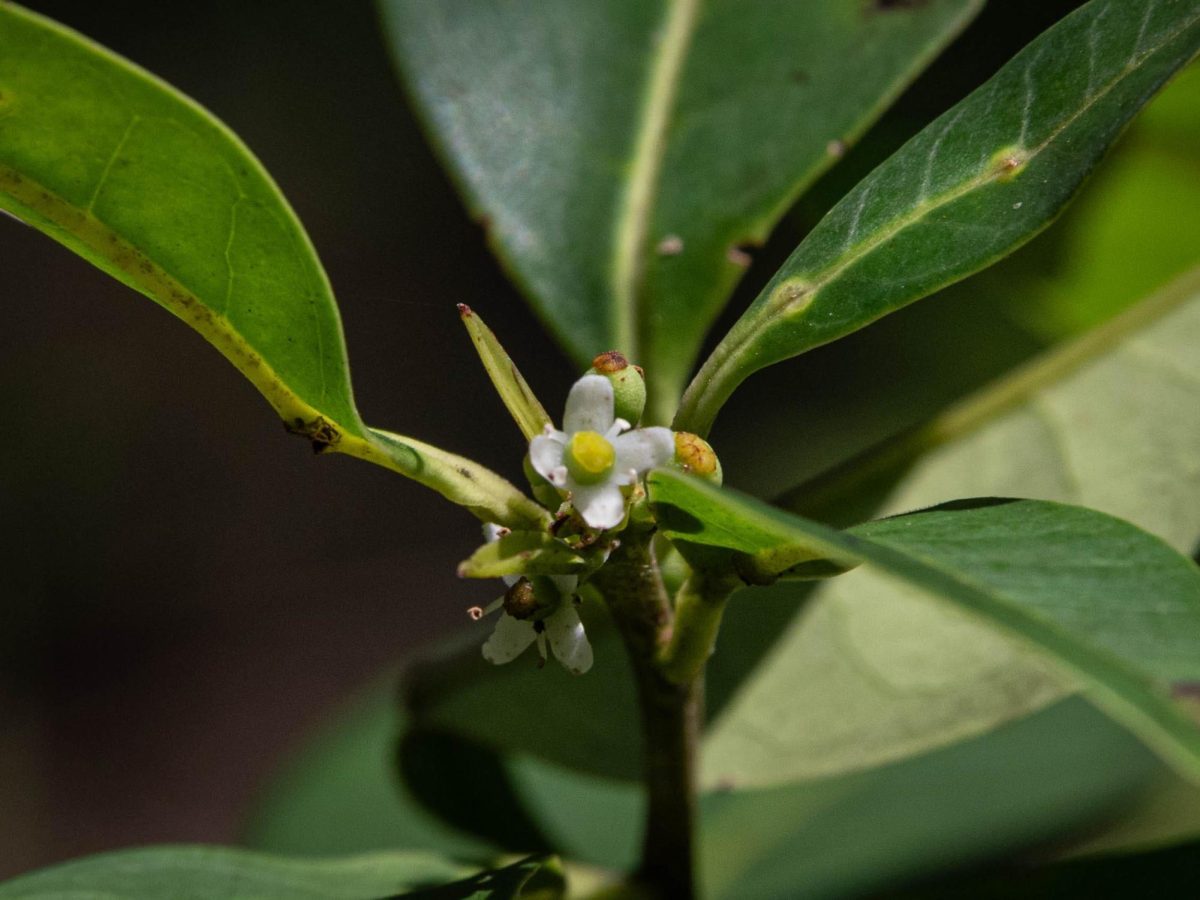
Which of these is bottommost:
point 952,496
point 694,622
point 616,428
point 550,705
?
point 694,622

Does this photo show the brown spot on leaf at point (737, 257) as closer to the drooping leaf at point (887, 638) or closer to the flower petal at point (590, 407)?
the drooping leaf at point (887, 638)

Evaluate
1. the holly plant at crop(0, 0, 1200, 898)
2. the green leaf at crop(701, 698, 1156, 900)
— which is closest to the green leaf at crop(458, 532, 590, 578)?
the holly plant at crop(0, 0, 1200, 898)

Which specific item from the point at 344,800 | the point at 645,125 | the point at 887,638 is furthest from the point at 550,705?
the point at 344,800

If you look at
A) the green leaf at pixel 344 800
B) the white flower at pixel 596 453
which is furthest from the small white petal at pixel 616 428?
the green leaf at pixel 344 800

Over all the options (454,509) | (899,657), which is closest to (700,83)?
(899,657)

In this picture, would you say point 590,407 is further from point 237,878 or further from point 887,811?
point 887,811

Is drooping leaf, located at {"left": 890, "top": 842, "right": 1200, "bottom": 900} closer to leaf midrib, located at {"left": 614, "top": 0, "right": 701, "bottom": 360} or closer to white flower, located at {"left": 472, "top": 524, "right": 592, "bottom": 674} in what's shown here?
white flower, located at {"left": 472, "top": 524, "right": 592, "bottom": 674}
